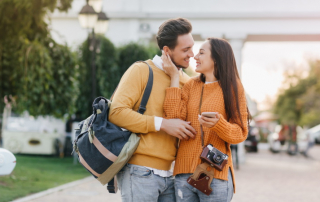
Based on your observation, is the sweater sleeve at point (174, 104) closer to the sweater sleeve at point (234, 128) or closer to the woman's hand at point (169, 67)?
the woman's hand at point (169, 67)

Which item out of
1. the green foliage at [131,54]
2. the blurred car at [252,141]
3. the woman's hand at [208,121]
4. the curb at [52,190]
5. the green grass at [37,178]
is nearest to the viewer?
the woman's hand at [208,121]

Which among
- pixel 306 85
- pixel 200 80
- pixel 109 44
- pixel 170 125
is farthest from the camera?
pixel 306 85

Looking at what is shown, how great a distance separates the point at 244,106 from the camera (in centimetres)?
271

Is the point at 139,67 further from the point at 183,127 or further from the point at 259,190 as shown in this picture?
the point at 259,190

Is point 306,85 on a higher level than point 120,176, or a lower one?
lower

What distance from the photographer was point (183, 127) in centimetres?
266

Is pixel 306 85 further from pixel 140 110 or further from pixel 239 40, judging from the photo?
pixel 140 110

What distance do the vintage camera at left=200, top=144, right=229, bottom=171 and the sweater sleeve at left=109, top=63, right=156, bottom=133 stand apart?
1.13 feet

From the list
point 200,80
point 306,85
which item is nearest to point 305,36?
point 200,80

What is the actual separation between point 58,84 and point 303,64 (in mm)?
41164

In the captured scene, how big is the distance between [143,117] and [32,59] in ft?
19.8

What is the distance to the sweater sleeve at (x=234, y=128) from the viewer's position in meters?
2.54

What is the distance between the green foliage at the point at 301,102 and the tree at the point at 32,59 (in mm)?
31674

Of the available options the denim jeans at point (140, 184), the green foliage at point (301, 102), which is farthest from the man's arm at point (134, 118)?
the green foliage at point (301, 102)
